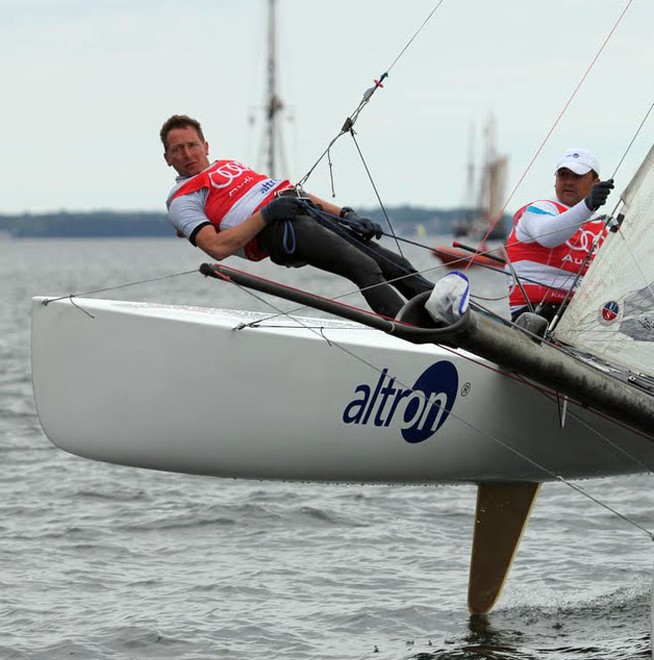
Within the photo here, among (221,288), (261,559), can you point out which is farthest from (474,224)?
(261,559)

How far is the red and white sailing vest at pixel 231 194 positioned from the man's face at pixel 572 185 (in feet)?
3.65

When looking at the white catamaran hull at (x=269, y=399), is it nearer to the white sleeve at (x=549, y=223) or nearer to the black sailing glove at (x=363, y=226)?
the black sailing glove at (x=363, y=226)

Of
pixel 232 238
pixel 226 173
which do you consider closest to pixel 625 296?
pixel 232 238

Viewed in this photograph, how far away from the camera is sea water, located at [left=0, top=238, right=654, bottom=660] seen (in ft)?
18.1

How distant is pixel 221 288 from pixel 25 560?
30829 mm

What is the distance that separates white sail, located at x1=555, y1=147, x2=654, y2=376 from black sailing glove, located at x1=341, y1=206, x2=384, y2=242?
744 mm

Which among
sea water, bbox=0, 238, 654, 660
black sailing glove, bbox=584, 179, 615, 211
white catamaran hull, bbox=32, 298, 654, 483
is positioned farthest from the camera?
sea water, bbox=0, 238, 654, 660

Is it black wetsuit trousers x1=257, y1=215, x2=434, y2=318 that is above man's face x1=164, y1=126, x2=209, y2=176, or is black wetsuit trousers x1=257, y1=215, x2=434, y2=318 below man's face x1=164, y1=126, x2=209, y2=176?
below

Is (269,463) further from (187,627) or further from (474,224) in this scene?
(474,224)

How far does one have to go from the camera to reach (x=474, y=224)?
7069 cm

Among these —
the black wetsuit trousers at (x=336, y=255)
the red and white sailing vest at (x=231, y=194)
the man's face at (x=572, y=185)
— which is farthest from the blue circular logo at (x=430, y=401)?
the man's face at (x=572, y=185)

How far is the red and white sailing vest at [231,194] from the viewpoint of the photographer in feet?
15.9

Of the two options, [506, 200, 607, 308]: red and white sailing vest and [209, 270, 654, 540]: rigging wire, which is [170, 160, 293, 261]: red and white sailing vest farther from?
[506, 200, 607, 308]: red and white sailing vest

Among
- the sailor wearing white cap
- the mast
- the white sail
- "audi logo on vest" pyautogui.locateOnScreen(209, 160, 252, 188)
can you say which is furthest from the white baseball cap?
the mast
